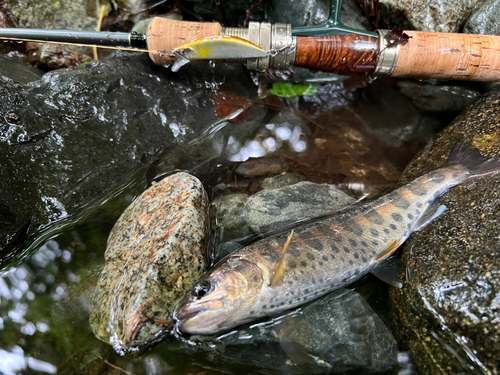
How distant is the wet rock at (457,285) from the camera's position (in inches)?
83.6

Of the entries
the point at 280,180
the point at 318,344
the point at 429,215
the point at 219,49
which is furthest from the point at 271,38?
the point at 318,344

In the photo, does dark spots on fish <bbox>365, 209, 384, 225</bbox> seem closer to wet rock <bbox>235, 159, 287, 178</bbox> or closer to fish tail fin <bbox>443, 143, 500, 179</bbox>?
fish tail fin <bbox>443, 143, 500, 179</bbox>

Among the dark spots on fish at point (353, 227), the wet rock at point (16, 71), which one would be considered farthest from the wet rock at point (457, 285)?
the wet rock at point (16, 71)

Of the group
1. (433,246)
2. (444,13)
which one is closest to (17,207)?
(433,246)

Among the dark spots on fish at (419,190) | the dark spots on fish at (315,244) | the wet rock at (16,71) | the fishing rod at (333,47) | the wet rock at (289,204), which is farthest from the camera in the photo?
the wet rock at (16,71)

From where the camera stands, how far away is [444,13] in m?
3.90

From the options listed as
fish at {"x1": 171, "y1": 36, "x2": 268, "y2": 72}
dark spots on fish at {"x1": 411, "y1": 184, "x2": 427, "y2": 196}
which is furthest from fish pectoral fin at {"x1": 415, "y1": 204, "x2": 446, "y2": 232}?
fish at {"x1": 171, "y1": 36, "x2": 268, "y2": 72}

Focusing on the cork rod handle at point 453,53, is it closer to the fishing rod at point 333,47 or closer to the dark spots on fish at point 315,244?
the fishing rod at point 333,47

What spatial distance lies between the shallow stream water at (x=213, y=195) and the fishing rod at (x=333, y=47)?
0.93 meters

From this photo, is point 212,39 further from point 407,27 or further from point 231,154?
point 407,27

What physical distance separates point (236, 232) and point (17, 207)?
1.98 m

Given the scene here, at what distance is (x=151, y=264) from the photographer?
2.39 m

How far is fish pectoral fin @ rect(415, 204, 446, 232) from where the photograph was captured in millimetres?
2826

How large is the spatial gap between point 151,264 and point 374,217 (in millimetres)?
1892
